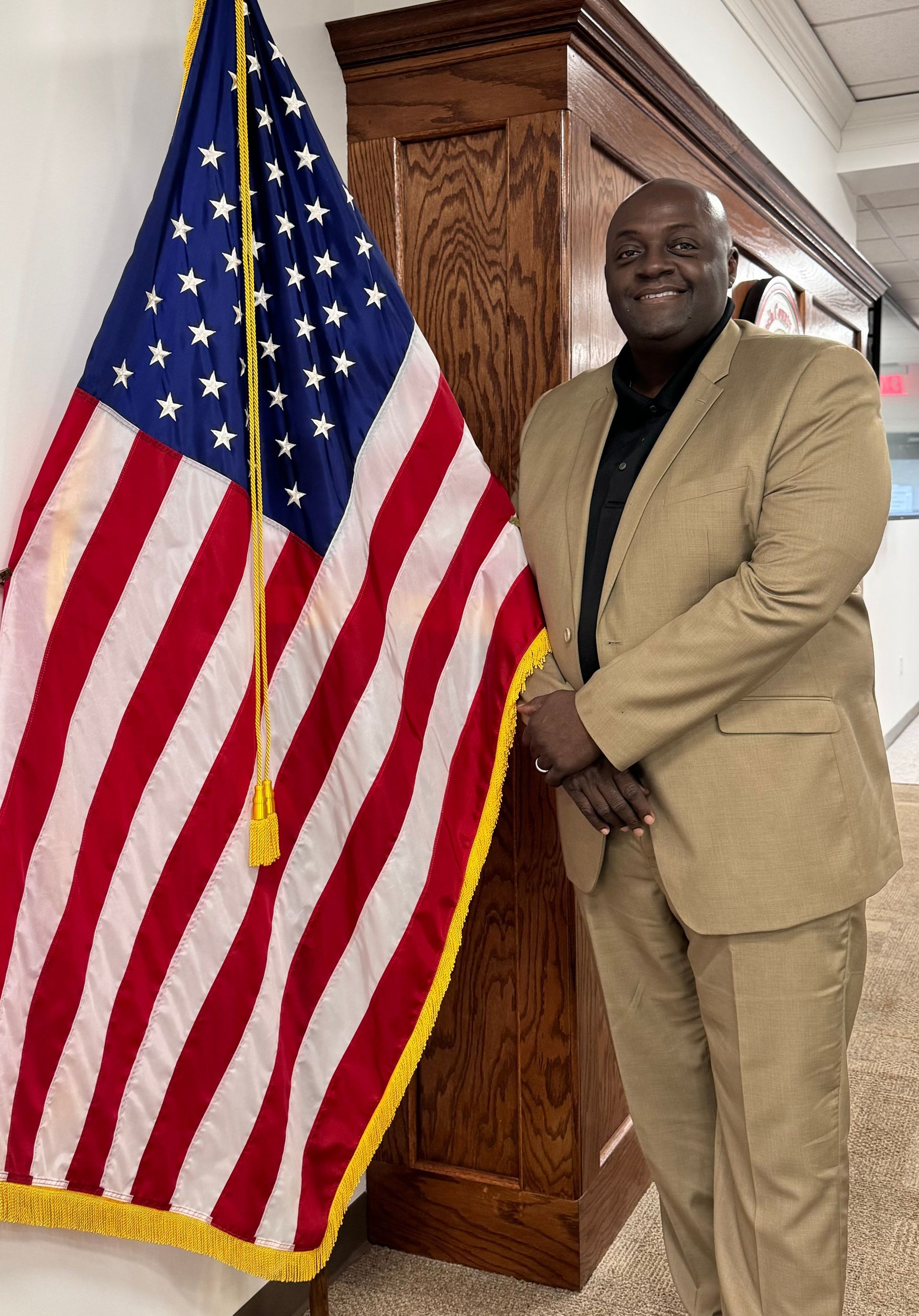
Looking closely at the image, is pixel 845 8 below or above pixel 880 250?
above

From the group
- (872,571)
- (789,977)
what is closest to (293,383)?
(789,977)

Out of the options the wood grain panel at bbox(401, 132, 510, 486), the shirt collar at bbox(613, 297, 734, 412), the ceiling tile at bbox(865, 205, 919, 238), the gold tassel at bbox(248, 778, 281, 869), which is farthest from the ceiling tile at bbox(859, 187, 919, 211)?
the gold tassel at bbox(248, 778, 281, 869)

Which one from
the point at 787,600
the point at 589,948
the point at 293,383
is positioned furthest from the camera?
the point at 589,948

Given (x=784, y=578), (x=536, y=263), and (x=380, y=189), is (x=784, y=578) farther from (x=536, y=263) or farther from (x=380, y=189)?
(x=380, y=189)

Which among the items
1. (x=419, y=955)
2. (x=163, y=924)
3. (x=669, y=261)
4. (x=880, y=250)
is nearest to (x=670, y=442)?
(x=669, y=261)

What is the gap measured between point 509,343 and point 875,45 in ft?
9.10

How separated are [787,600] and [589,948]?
2.91ft

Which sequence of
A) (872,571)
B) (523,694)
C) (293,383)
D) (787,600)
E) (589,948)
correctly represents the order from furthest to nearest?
(872,571), (589,948), (523,694), (293,383), (787,600)

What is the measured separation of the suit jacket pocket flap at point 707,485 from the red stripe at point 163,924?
0.60 metres

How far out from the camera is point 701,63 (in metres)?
3.02

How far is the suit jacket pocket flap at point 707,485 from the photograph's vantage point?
150 cm

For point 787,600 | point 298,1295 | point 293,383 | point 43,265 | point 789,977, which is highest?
point 43,265

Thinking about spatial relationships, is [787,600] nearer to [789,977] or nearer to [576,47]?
[789,977]

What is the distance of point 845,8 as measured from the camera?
3.64 meters
